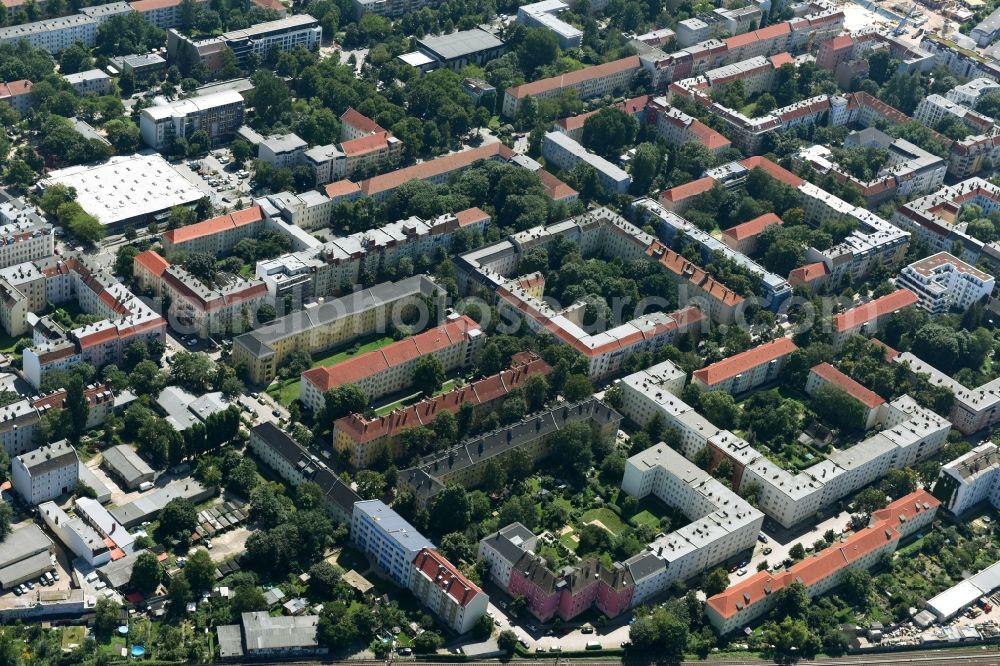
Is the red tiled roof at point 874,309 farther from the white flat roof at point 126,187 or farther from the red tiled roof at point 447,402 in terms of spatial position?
the white flat roof at point 126,187

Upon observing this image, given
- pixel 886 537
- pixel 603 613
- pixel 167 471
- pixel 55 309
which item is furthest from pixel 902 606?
pixel 55 309

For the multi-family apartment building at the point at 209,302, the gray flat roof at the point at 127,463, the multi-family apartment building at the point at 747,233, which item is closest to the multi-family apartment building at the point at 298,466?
the gray flat roof at the point at 127,463

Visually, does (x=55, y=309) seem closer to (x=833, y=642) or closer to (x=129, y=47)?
(x=129, y=47)

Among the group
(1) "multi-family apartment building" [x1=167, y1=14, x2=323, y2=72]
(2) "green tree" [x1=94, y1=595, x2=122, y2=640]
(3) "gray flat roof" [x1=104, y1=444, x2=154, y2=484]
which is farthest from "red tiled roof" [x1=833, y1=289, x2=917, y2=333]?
(1) "multi-family apartment building" [x1=167, y1=14, x2=323, y2=72]

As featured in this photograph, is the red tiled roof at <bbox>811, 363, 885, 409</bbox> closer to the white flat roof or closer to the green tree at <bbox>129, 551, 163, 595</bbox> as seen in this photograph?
the green tree at <bbox>129, 551, 163, 595</bbox>

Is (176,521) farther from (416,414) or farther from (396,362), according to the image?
(396,362)
